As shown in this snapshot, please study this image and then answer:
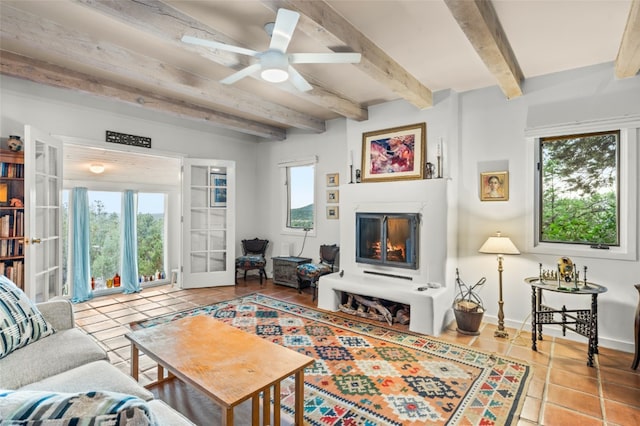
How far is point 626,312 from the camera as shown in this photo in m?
3.01

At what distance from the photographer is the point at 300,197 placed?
5.78 metres

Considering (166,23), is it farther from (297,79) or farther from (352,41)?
(352,41)

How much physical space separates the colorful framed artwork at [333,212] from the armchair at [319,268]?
0.47 m

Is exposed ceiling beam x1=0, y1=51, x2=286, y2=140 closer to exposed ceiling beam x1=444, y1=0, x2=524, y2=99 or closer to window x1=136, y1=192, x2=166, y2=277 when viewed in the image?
window x1=136, y1=192, x2=166, y2=277

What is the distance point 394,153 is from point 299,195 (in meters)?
2.14

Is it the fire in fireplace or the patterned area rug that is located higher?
the fire in fireplace

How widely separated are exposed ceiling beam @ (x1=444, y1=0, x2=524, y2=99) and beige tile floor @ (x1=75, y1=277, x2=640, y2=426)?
2536mm

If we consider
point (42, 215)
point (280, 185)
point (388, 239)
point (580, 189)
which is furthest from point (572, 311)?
point (42, 215)

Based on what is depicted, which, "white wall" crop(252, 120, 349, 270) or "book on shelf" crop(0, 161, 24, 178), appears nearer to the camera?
"book on shelf" crop(0, 161, 24, 178)

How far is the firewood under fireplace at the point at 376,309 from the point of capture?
370 cm

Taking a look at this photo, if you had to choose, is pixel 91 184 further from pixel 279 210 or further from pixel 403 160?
pixel 403 160

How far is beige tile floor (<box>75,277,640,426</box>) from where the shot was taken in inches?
82.2

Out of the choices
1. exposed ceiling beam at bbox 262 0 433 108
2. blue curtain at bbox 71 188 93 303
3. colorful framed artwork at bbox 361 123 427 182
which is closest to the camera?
exposed ceiling beam at bbox 262 0 433 108

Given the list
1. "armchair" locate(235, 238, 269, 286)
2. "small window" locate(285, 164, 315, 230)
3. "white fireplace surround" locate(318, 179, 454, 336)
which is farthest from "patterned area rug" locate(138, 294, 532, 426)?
"small window" locate(285, 164, 315, 230)
